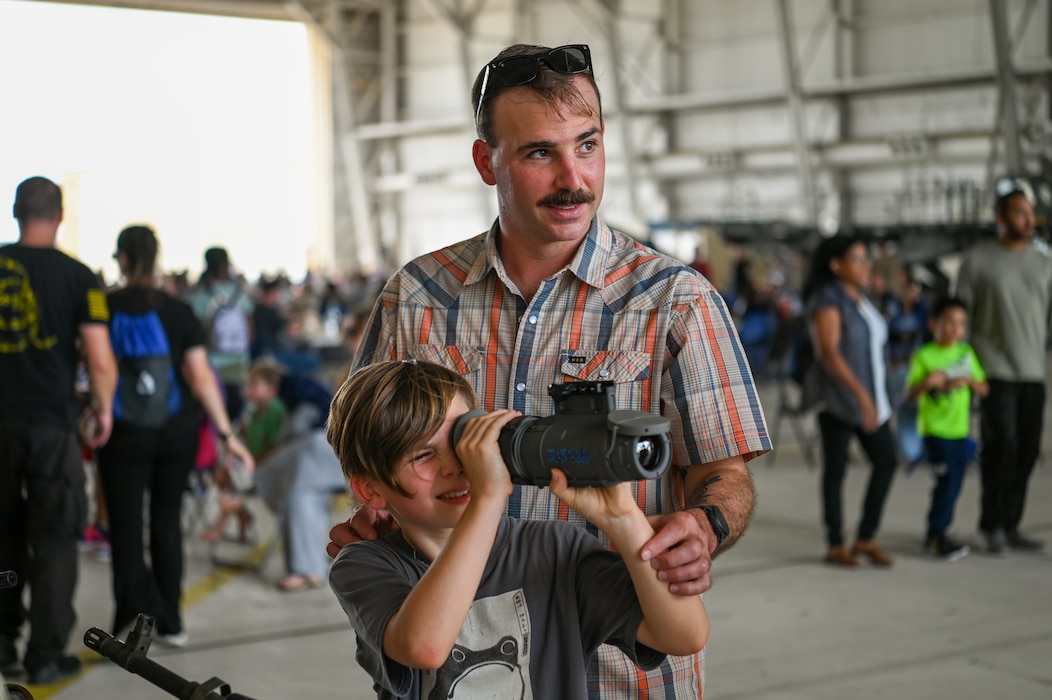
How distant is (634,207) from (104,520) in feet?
61.8

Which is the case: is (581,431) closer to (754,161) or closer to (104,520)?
(104,520)

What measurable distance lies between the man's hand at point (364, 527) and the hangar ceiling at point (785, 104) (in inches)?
644

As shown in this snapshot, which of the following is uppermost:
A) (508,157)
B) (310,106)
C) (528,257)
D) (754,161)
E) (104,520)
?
(310,106)

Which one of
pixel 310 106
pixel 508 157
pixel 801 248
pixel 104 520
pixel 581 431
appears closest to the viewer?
pixel 581 431

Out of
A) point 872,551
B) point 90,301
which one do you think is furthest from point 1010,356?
point 90,301

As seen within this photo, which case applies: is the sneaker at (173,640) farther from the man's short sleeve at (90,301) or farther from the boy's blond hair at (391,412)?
the boy's blond hair at (391,412)

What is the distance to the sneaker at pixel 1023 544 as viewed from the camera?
621 cm

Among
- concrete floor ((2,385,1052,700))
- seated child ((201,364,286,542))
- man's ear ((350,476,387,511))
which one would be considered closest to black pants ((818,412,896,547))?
concrete floor ((2,385,1052,700))

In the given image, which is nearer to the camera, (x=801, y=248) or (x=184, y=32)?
(x=801, y=248)

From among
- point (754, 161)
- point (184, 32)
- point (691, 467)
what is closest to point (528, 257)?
point (691, 467)

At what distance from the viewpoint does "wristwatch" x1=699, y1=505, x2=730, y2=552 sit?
1.71 metres

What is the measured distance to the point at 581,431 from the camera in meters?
1.37

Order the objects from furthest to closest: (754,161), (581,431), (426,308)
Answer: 1. (754,161)
2. (426,308)
3. (581,431)

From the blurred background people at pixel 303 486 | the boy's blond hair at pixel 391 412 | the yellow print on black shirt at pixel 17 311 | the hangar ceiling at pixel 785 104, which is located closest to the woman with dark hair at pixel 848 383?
the blurred background people at pixel 303 486
